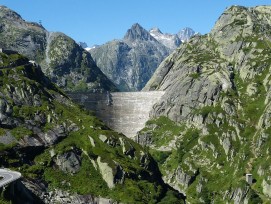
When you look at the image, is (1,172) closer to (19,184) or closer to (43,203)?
(19,184)

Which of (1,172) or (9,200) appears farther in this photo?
(1,172)

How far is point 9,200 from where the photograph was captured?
6058 inches

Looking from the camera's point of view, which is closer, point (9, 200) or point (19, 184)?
point (9, 200)

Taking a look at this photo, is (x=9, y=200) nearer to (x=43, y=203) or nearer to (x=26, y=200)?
(x=26, y=200)

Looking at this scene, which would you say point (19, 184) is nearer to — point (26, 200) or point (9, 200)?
point (26, 200)

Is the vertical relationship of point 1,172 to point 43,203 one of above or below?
above

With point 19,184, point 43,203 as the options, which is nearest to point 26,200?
point 19,184

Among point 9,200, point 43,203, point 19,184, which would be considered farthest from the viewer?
point 43,203

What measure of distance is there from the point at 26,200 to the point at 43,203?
67.3 ft

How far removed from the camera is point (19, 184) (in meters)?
172

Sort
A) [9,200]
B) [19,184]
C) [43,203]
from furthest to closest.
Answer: [43,203] → [19,184] → [9,200]

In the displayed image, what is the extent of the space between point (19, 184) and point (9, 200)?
1875 centimetres

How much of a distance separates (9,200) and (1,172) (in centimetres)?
2547

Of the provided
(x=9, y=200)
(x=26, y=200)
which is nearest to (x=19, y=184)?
(x=26, y=200)
